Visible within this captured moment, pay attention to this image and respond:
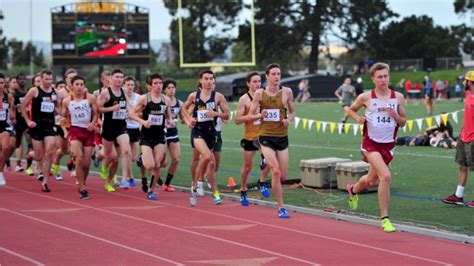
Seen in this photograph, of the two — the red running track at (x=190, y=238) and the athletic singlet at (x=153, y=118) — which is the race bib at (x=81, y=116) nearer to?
the athletic singlet at (x=153, y=118)

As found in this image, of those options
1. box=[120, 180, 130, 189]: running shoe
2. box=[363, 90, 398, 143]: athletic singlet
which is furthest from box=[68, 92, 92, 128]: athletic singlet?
box=[363, 90, 398, 143]: athletic singlet

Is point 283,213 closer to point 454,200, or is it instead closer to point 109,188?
point 454,200

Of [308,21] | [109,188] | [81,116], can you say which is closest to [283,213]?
[81,116]

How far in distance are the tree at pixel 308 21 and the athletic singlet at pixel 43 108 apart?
57347mm

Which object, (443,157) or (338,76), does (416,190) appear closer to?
(443,157)

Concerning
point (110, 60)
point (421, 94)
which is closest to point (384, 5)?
point (421, 94)

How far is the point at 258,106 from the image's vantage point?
42.1ft

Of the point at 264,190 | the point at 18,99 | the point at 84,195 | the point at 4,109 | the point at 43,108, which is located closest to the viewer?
the point at 264,190

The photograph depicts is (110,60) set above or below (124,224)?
above

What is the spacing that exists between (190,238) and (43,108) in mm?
6529

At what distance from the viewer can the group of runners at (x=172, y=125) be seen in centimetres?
1123

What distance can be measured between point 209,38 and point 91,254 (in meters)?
59.9

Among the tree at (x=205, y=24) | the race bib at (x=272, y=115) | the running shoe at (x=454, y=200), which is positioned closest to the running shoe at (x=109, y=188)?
the race bib at (x=272, y=115)

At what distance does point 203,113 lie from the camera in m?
13.8
